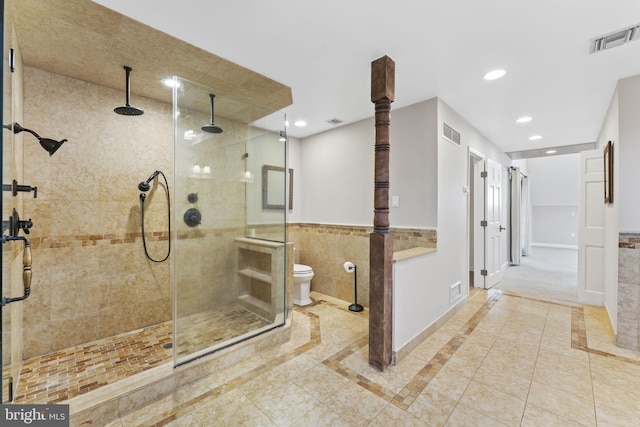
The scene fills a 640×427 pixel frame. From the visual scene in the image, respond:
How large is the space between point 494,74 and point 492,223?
9.19 feet

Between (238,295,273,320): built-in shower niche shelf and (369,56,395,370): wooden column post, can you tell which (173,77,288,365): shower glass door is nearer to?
(238,295,273,320): built-in shower niche shelf

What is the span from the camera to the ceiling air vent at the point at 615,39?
5.98ft

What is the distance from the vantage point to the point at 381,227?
209 centimetres

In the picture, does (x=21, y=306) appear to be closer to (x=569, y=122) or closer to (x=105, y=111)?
(x=105, y=111)

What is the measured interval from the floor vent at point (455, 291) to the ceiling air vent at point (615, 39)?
7.93 ft

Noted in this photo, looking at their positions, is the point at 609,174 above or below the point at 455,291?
above

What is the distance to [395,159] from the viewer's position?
126 inches

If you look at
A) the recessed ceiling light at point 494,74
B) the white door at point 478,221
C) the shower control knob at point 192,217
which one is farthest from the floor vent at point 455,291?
the shower control knob at point 192,217

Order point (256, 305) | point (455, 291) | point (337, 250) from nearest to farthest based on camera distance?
point (256, 305), point (455, 291), point (337, 250)

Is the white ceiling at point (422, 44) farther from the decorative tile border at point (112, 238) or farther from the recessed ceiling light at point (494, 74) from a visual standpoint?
the decorative tile border at point (112, 238)

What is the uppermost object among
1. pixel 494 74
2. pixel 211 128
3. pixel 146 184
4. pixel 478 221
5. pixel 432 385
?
pixel 494 74

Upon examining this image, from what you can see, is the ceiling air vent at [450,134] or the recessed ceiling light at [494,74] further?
the ceiling air vent at [450,134]

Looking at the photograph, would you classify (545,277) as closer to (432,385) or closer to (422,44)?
(432,385)

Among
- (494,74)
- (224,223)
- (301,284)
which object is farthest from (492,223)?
(224,223)
